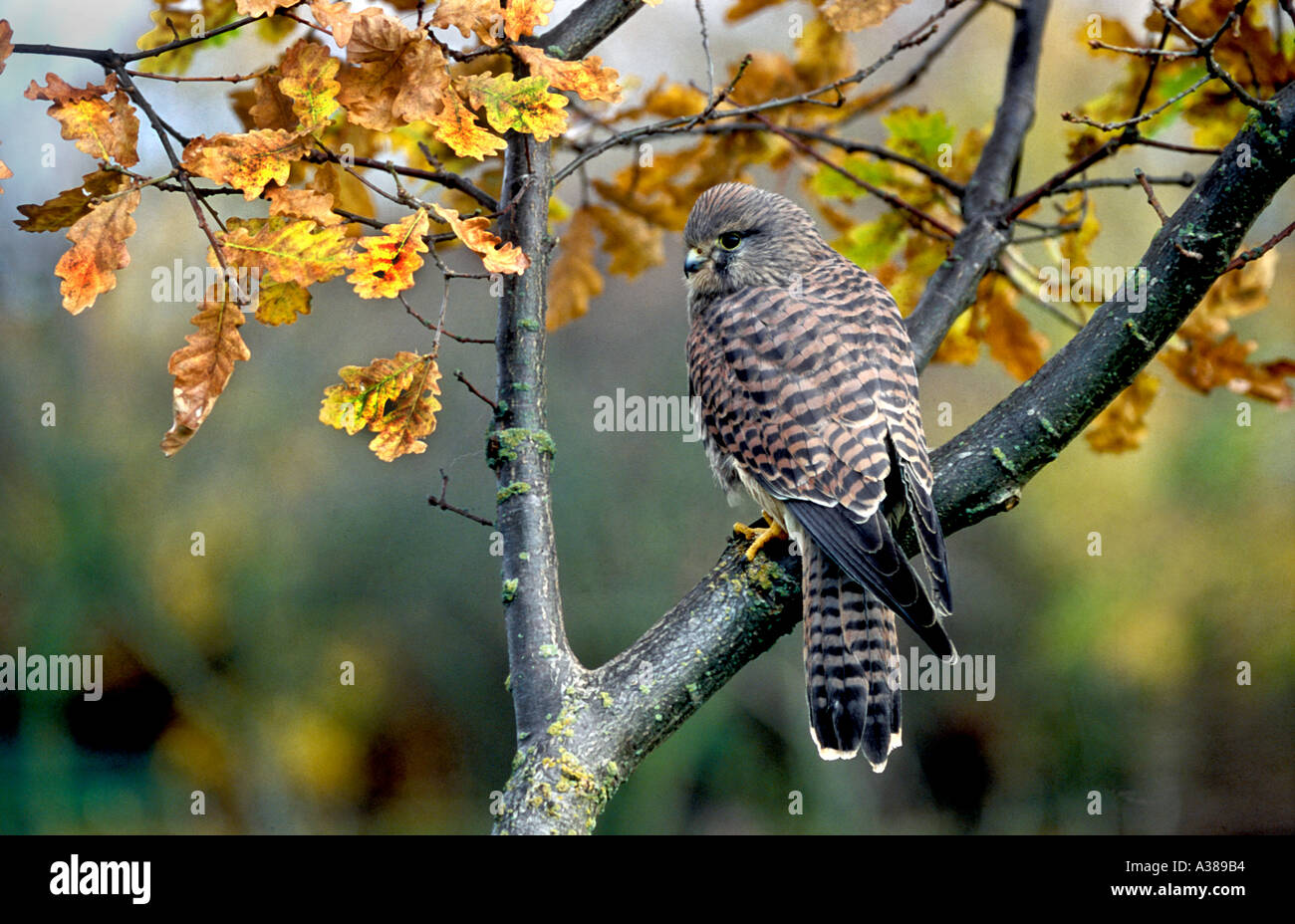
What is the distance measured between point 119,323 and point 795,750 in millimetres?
3784

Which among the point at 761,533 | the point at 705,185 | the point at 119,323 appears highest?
the point at 119,323

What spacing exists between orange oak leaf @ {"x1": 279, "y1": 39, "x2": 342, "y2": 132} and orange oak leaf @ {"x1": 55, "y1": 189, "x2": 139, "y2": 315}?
24 cm

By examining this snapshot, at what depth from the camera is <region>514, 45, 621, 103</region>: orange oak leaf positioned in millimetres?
1445

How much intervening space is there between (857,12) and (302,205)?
1.01m

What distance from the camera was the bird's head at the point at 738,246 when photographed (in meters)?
2.55

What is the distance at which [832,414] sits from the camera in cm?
207

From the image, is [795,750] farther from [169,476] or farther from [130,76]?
[130,76]

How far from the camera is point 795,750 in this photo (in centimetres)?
472

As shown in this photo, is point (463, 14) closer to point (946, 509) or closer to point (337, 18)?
point (337, 18)

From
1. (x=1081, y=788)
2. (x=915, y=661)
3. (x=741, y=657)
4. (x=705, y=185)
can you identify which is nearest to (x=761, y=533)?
(x=741, y=657)

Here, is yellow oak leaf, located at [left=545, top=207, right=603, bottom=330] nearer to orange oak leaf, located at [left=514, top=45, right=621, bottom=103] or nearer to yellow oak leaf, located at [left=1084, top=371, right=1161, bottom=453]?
orange oak leaf, located at [left=514, top=45, right=621, bottom=103]
